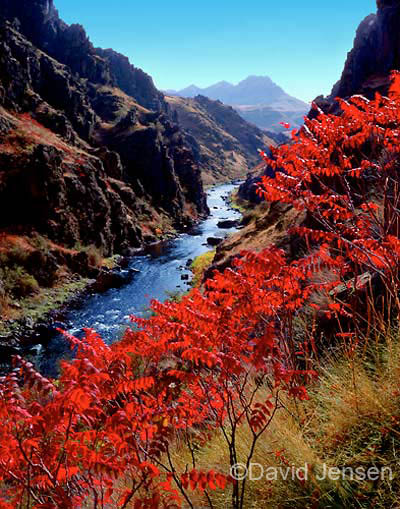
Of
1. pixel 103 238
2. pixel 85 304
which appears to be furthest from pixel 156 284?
pixel 103 238

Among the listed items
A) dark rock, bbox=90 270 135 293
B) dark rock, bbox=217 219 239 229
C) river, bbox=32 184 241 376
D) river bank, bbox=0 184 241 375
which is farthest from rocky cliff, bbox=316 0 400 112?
dark rock, bbox=90 270 135 293

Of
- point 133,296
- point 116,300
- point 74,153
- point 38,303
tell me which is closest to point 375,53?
point 74,153

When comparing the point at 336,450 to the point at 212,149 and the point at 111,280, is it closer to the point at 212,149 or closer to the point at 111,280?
the point at 111,280

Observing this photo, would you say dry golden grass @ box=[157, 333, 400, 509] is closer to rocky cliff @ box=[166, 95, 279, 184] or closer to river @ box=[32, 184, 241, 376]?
river @ box=[32, 184, 241, 376]

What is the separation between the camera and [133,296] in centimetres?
2830

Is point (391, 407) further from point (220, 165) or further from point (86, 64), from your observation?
point (220, 165)

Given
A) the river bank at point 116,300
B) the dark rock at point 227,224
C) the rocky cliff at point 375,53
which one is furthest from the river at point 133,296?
the rocky cliff at point 375,53

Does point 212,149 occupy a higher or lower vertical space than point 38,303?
higher

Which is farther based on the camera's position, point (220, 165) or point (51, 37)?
point (220, 165)

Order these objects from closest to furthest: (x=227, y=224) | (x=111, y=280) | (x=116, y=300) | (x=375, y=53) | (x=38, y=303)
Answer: (x=38, y=303) → (x=116, y=300) → (x=111, y=280) → (x=375, y=53) → (x=227, y=224)

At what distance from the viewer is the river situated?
1991 centimetres

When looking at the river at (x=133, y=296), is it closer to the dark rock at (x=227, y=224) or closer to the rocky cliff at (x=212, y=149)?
the dark rock at (x=227, y=224)

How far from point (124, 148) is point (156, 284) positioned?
42.1 metres

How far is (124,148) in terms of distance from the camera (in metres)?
64.5
